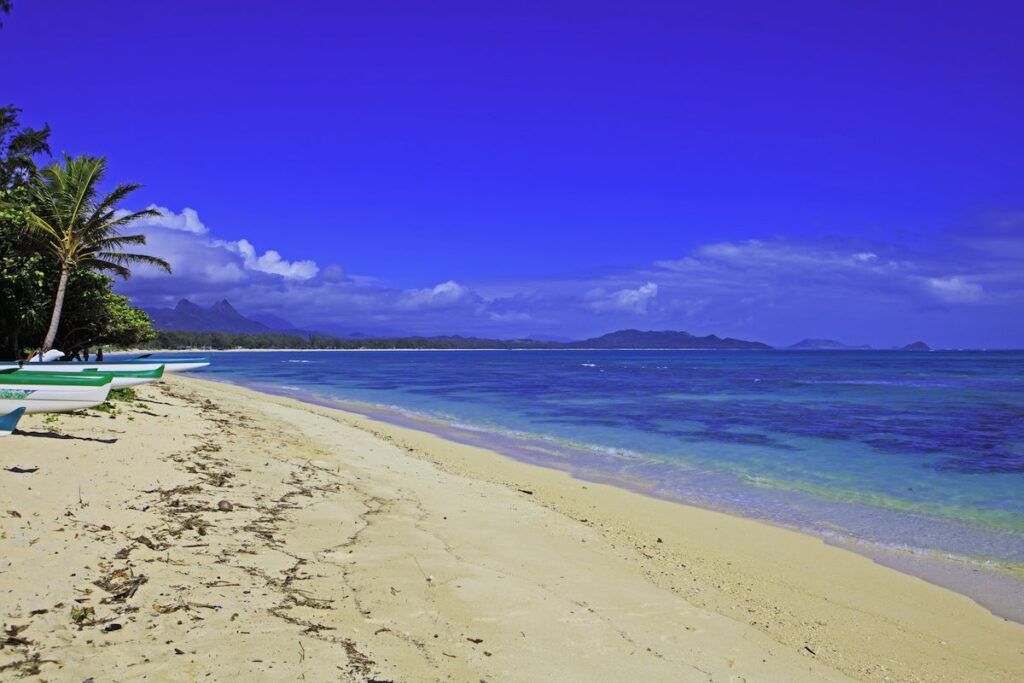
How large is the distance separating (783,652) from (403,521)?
12.6ft

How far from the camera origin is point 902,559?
23.2 ft

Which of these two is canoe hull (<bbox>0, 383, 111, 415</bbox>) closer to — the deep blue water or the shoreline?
the shoreline

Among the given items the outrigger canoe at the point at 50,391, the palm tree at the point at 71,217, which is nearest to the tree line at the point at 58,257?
the palm tree at the point at 71,217

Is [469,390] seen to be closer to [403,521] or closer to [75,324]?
[75,324]

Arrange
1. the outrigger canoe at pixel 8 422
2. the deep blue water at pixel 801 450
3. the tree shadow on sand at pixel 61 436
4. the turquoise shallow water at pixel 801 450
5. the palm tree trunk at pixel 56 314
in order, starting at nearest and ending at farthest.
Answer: the outrigger canoe at pixel 8 422 → the tree shadow on sand at pixel 61 436 → the turquoise shallow water at pixel 801 450 → the deep blue water at pixel 801 450 → the palm tree trunk at pixel 56 314

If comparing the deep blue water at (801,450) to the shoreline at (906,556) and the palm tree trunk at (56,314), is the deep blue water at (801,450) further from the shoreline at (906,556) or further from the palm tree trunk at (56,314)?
the palm tree trunk at (56,314)

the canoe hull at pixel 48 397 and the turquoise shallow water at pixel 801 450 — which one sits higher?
the canoe hull at pixel 48 397

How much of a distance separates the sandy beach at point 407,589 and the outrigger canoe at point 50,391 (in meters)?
0.43

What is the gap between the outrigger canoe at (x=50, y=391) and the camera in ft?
27.0

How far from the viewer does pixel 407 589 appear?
184 inches

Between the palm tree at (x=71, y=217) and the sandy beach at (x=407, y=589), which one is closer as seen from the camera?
the sandy beach at (x=407, y=589)

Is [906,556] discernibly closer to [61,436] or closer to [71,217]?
[61,436]

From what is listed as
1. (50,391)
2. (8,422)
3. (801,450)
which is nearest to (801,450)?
(801,450)

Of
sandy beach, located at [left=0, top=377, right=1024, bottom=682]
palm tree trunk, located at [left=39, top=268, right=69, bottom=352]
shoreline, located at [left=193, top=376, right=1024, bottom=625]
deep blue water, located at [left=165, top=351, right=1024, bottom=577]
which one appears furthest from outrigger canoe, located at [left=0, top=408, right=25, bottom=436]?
palm tree trunk, located at [left=39, top=268, right=69, bottom=352]
